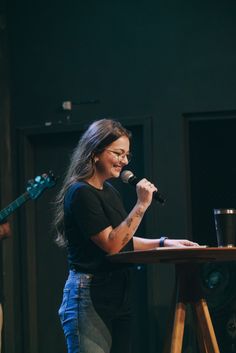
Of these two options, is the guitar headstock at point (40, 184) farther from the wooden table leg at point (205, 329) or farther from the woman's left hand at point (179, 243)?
the wooden table leg at point (205, 329)

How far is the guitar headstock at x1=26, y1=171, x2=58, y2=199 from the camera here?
4859mm

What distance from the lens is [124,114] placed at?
504cm

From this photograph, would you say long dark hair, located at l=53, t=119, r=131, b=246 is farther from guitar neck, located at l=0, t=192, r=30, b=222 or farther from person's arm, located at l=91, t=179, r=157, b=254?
guitar neck, located at l=0, t=192, r=30, b=222

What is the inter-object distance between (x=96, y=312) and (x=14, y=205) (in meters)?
2.43

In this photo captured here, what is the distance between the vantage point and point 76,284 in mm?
2600

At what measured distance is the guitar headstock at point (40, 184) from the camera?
4.86 m

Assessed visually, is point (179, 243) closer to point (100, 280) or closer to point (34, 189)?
point (100, 280)

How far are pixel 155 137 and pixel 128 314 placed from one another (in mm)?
2391

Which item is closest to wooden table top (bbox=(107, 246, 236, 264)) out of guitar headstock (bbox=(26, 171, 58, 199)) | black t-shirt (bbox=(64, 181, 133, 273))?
black t-shirt (bbox=(64, 181, 133, 273))

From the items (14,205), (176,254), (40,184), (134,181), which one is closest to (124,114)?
(40,184)

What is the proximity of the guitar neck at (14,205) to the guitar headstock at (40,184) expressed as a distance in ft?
0.14

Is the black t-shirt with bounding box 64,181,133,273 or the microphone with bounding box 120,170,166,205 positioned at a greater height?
the microphone with bounding box 120,170,166,205

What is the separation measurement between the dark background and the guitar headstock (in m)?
0.40

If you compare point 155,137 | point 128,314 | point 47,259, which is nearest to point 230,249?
A: point 128,314
